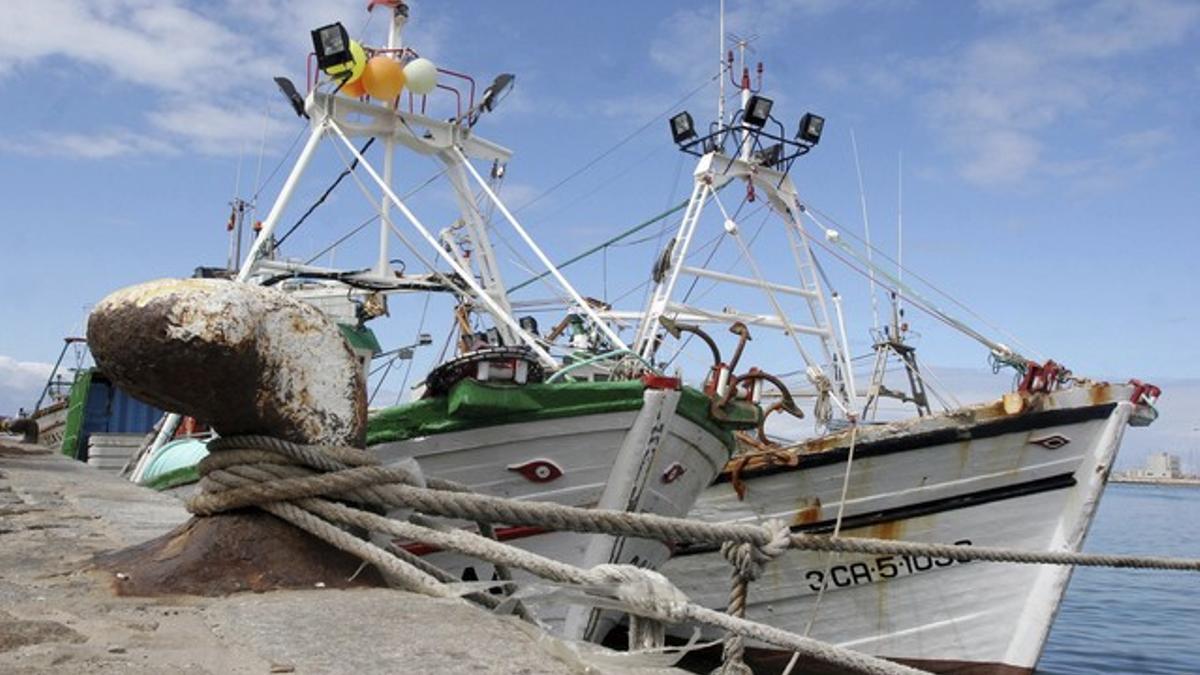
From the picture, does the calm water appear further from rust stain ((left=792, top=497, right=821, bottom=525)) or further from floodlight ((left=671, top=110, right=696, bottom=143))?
floodlight ((left=671, top=110, right=696, bottom=143))

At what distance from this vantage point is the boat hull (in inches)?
367

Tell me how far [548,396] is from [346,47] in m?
5.76

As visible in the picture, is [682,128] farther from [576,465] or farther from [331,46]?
[576,465]

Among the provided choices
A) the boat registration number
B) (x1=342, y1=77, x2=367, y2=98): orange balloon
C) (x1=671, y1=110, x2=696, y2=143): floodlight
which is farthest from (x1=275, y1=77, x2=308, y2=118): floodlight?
the boat registration number

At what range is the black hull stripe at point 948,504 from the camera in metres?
9.40

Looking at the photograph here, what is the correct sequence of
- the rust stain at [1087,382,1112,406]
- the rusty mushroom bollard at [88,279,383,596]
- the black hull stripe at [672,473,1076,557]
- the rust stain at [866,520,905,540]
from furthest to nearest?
the rust stain at [866,520,905,540], the black hull stripe at [672,473,1076,557], the rust stain at [1087,382,1112,406], the rusty mushroom bollard at [88,279,383,596]

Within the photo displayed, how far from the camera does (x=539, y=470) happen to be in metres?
6.55

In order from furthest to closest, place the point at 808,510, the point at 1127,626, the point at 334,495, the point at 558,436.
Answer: the point at 1127,626, the point at 808,510, the point at 558,436, the point at 334,495

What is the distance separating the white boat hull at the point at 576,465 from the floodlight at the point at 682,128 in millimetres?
6368

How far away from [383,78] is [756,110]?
4671 millimetres

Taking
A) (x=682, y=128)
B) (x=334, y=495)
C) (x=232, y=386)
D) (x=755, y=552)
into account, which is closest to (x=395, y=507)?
(x=334, y=495)

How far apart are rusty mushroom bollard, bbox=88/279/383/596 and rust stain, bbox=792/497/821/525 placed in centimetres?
Answer: 734

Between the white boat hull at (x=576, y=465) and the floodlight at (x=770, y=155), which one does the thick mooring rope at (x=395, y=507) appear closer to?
the white boat hull at (x=576, y=465)

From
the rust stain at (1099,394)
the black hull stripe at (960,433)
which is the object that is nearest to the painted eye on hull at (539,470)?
the black hull stripe at (960,433)
